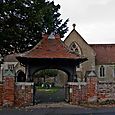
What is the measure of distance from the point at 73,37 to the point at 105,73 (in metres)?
8.25

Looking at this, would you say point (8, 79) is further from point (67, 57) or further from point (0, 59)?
point (0, 59)

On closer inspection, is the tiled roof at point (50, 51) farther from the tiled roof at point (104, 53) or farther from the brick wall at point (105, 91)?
the tiled roof at point (104, 53)

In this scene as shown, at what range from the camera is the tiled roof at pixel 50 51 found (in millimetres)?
25484

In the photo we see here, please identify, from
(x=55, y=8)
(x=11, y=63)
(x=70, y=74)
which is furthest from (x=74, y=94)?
(x=11, y=63)

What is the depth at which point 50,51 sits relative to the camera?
86.4ft

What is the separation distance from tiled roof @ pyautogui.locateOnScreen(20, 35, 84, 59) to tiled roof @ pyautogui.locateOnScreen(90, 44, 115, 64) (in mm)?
34149

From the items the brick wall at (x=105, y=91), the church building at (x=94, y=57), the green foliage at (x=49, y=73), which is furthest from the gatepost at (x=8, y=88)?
the green foliage at (x=49, y=73)

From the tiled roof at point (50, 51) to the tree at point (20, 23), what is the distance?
185 inches

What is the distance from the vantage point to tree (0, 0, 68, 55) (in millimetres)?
31422

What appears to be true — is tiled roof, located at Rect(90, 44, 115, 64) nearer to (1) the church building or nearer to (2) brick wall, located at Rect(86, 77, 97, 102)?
(1) the church building

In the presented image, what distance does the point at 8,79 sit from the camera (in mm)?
22984

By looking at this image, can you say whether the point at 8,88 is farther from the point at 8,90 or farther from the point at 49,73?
the point at 49,73

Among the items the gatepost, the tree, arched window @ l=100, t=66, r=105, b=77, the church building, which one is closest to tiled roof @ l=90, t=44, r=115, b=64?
the church building

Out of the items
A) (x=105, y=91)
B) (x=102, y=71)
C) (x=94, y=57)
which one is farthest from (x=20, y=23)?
(x=102, y=71)
